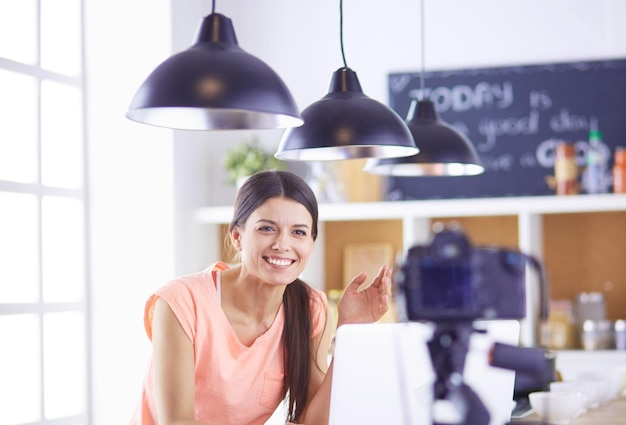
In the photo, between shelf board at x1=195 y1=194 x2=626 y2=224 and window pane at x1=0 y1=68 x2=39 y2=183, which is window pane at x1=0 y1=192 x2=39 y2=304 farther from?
shelf board at x1=195 y1=194 x2=626 y2=224

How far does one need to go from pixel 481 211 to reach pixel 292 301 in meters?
1.77

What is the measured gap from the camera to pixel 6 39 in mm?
3754

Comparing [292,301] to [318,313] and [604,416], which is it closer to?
[318,313]

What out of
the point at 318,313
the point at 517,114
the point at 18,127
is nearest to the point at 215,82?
the point at 318,313

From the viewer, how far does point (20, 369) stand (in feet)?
12.6

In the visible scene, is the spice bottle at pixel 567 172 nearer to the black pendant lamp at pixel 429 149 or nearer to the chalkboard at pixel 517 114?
the chalkboard at pixel 517 114

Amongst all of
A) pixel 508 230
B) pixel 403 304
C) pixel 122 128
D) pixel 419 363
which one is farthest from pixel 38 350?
pixel 403 304

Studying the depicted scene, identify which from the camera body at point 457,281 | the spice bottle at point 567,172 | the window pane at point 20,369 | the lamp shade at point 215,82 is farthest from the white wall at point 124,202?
the camera body at point 457,281

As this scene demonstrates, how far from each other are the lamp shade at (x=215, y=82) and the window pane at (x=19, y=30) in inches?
76.5

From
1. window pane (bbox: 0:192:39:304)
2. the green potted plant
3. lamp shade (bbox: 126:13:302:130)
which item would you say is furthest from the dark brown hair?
the green potted plant

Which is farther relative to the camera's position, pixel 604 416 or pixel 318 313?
pixel 604 416

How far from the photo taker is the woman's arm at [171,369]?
6.98ft

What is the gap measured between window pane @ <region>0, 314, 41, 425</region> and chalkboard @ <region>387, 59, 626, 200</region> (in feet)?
5.68

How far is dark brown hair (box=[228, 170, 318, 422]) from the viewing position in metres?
2.35
